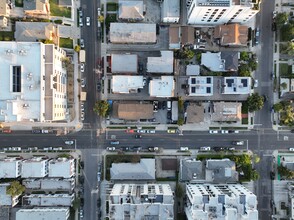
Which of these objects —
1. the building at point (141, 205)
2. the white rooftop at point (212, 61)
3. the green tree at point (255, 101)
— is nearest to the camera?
the building at point (141, 205)

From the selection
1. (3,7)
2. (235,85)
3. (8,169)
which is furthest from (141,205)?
(3,7)

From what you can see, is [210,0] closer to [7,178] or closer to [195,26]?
[195,26]

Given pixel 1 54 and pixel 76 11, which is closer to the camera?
pixel 1 54

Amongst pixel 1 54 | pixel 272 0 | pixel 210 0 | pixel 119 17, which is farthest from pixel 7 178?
pixel 272 0

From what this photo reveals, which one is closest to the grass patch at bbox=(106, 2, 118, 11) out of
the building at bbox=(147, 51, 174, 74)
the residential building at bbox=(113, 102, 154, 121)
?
the building at bbox=(147, 51, 174, 74)

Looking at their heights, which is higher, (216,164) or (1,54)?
(1,54)

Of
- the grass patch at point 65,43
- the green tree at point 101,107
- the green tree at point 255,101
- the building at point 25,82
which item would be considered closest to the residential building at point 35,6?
the grass patch at point 65,43

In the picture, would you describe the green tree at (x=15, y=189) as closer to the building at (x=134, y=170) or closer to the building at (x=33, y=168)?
the building at (x=33, y=168)
